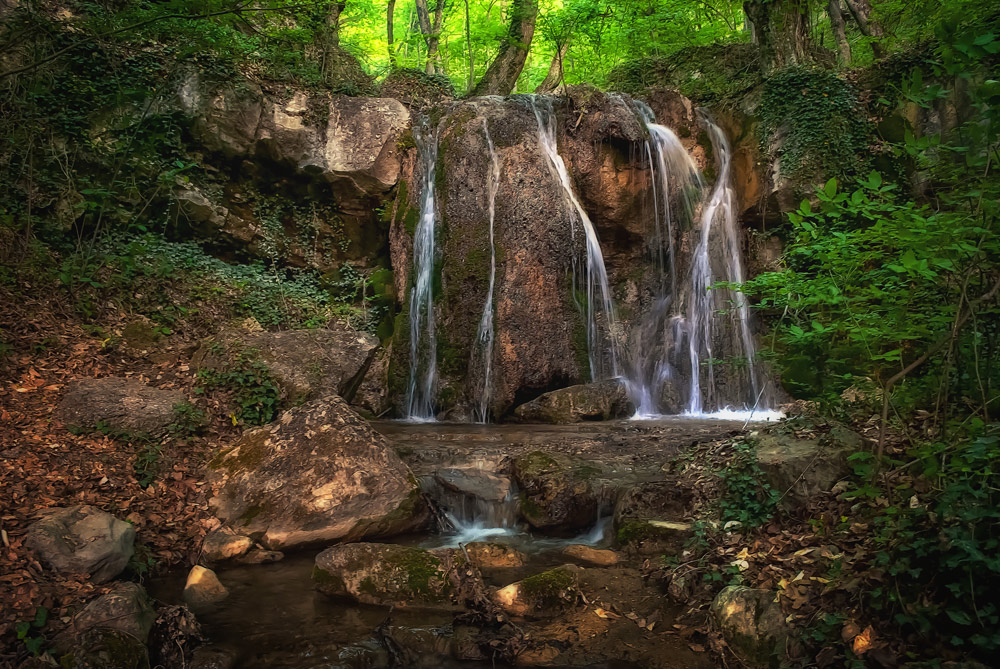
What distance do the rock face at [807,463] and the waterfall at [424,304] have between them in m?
6.40

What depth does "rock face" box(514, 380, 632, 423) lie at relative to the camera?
352 inches

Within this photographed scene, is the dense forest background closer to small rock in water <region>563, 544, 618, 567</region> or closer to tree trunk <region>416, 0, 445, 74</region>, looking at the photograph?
tree trunk <region>416, 0, 445, 74</region>

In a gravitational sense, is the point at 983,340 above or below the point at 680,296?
below

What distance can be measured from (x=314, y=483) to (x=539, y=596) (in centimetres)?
242

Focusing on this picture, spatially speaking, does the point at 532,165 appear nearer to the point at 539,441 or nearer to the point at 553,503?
the point at 539,441

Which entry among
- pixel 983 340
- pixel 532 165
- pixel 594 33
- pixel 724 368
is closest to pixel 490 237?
pixel 532 165

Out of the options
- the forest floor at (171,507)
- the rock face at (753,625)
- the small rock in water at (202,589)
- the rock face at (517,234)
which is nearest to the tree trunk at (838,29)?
the rock face at (517,234)

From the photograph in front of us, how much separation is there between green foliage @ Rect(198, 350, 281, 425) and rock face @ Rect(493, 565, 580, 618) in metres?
3.75

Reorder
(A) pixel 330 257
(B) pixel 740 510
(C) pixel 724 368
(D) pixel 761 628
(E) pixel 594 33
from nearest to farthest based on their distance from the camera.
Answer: (D) pixel 761 628
(B) pixel 740 510
(C) pixel 724 368
(A) pixel 330 257
(E) pixel 594 33

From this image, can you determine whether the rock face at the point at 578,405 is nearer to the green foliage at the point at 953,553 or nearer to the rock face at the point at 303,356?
the rock face at the point at 303,356

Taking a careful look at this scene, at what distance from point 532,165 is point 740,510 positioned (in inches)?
321

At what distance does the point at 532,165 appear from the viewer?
10820 millimetres

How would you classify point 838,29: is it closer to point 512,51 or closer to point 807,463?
point 512,51

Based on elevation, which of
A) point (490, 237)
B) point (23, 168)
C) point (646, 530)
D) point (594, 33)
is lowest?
point (646, 530)
